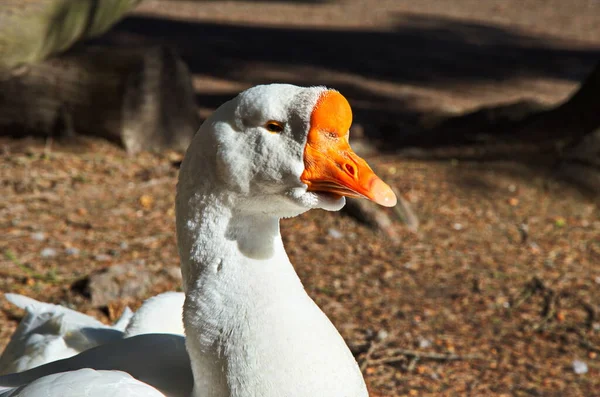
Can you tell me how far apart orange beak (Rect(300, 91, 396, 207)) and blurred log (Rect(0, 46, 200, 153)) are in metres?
4.19

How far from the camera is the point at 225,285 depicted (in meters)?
2.19

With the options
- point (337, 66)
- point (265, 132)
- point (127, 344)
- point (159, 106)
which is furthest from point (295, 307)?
point (337, 66)

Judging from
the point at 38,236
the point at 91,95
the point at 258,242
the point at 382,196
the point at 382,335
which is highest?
the point at 382,196

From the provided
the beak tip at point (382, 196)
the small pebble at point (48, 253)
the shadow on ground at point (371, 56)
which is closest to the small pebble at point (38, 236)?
the small pebble at point (48, 253)

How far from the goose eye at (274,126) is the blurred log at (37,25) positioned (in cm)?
164

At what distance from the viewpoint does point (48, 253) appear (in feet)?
15.4

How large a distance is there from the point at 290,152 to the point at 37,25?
175 cm

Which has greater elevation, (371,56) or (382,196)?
(382,196)

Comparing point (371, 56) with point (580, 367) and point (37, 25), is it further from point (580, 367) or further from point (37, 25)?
point (37, 25)

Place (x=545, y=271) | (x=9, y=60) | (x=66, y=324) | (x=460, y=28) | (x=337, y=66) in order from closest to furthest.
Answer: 1. (x=66, y=324)
2. (x=9, y=60)
3. (x=545, y=271)
4. (x=337, y=66)
5. (x=460, y=28)

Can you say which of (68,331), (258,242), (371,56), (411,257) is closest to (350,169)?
(258,242)

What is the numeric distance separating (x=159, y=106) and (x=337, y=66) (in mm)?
4514

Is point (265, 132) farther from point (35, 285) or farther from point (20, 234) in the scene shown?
point (20, 234)

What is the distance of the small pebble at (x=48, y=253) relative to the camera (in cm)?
467
